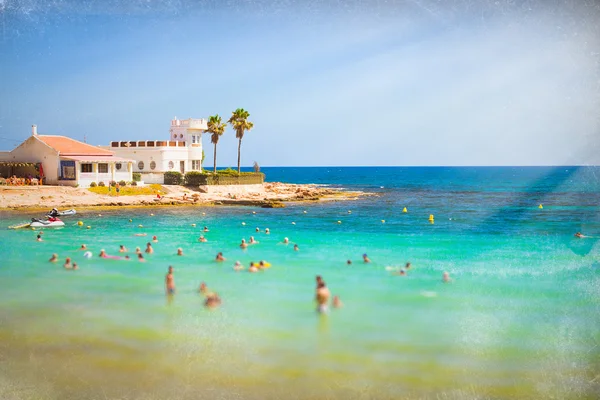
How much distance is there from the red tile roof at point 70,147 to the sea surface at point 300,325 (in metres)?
25.6

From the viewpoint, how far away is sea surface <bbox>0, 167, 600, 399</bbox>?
40.5ft

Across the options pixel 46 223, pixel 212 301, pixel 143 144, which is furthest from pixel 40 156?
pixel 212 301

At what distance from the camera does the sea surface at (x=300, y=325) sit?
40.5 ft

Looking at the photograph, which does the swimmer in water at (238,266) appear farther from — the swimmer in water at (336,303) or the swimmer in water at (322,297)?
the swimmer in water at (336,303)

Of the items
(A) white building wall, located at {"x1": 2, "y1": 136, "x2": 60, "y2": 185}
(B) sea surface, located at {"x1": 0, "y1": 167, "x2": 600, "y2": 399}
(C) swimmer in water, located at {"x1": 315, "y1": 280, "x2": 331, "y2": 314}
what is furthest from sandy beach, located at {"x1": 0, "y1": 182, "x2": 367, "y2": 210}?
(C) swimmer in water, located at {"x1": 315, "y1": 280, "x2": 331, "y2": 314}

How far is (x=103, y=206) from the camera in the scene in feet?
170

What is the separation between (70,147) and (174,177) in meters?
12.3

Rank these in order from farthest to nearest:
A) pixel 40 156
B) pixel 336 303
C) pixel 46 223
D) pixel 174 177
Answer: pixel 174 177 < pixel 40 156 < pixel 46 223 < pixel 336 303

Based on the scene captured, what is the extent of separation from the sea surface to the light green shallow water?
52 mm

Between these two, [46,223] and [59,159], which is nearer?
[46,223]

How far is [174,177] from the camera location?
64.9 m

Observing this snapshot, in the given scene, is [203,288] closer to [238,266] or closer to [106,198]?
[238,266]

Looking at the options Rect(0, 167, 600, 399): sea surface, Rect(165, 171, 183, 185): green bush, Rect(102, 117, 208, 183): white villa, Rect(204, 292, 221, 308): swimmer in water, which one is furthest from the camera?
Rect(102, 117, 208, 183): white villa

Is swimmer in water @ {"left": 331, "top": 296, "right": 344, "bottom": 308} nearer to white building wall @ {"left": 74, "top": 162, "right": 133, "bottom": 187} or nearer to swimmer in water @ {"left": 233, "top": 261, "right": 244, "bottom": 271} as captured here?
swimmer in water @ {"left": 233, "top": 261, "right": 244, "bottom": 271}
